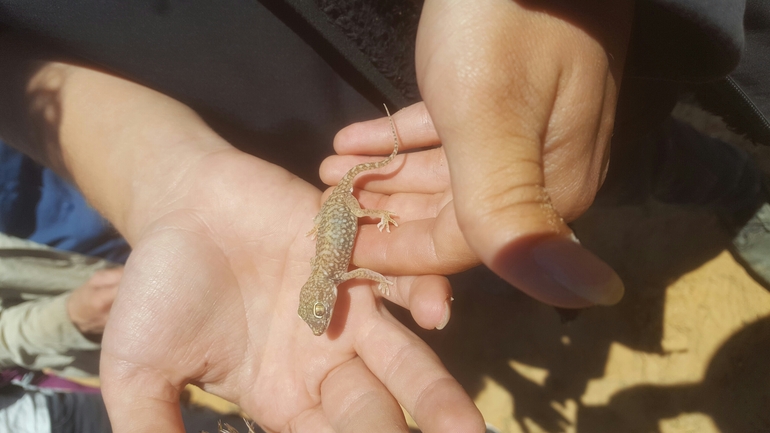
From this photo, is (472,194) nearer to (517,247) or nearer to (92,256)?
(517,247)

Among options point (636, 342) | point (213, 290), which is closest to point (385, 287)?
point (213, 290)

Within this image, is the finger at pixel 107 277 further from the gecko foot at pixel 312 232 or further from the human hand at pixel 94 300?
the gecko foot at pixel 312 232

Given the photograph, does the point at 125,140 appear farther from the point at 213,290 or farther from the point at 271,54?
the point at 213,290

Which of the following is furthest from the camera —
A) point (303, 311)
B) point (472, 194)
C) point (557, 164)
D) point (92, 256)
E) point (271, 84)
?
point (92, 256)

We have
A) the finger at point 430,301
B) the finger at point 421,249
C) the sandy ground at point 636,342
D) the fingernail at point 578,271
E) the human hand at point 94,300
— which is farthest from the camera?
the human hand at point 94,300

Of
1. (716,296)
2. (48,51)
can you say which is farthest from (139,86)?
(716,296)

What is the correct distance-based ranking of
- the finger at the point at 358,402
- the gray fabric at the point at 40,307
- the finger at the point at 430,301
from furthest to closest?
the gray fabric at the point at 40,307 → the finger at the point at 430,301 → the finger at the point at 358,402

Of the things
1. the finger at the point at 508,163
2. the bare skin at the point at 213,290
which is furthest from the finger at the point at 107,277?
the finger at the point at 508,163
